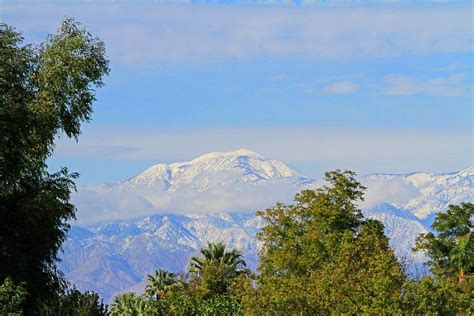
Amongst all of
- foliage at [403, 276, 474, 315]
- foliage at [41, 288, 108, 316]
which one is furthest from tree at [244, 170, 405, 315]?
foliage at [41, 288, 108, 316]

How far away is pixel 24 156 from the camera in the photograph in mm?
32500

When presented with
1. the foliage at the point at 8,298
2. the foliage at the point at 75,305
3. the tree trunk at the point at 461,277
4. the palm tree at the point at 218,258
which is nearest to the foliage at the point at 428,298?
the foliage at the point at 75,305

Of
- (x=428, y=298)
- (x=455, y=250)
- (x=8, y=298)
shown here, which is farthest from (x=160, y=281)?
(x=8, y=298)

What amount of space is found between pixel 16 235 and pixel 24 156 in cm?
378

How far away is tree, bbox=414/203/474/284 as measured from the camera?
56875 mm

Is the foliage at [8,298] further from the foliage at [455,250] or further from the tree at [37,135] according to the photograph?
the foliage at [455,250]

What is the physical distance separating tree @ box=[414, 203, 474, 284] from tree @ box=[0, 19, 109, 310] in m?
29.9

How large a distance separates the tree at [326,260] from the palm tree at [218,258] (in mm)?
33138

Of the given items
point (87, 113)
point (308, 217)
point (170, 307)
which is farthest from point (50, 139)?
point (308, 217)

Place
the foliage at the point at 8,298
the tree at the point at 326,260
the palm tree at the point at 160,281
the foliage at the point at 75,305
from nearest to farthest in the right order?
the foliage at the point at 8,298 → the foliage at the point at 75,305 → the tree at the point at 326,260 → the palm tree at the point at 160,281

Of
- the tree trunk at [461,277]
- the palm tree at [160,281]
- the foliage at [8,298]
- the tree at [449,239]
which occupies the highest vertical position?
the palm tree at [160,281]

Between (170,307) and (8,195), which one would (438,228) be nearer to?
(170,307)

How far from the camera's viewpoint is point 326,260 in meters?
50.2

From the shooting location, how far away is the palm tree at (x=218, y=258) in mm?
96375
